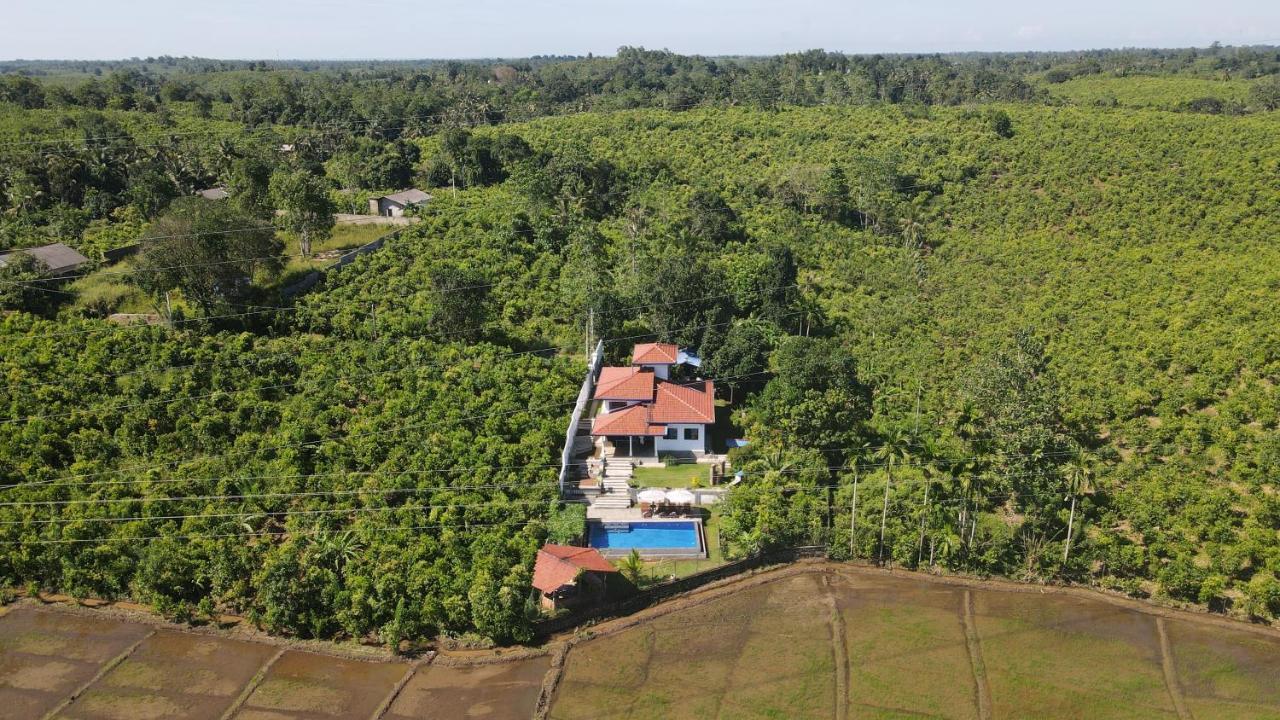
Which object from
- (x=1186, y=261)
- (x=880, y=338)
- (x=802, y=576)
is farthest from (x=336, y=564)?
(x=1186, y=261)

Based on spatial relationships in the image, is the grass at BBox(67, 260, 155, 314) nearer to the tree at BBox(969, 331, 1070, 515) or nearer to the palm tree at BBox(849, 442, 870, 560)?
the palm tree at BBox(849, 442, 870, 560)

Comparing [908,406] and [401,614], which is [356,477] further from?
[908,406]

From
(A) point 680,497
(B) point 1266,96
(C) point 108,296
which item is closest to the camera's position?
(A) point 680,497

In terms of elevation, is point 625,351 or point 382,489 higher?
point 625,351

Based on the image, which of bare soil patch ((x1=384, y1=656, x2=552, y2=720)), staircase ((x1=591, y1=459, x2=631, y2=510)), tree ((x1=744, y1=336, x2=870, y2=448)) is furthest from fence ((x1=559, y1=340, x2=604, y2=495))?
bare soil patch ((x1=384, y1=656, x2=552, y2=720))

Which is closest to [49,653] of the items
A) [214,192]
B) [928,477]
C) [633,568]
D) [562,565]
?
[562,565]

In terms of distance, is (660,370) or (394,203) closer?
(660,370)

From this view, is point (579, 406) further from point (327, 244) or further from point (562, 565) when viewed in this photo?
point (327, 244)
